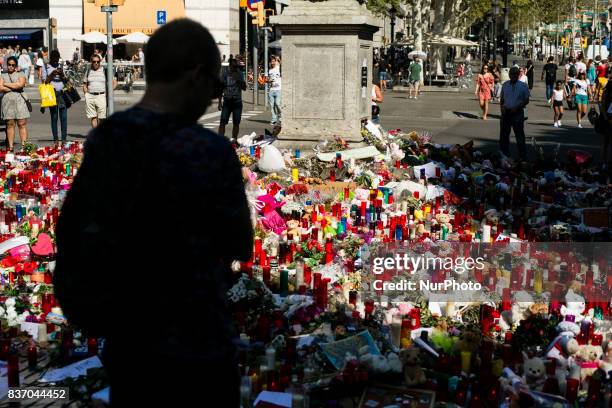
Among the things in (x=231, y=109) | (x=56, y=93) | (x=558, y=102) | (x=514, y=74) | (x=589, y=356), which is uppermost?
(x=514, y=74)

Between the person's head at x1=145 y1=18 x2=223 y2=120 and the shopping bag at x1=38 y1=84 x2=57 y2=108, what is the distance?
1402 cm

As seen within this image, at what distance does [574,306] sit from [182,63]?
173 inches

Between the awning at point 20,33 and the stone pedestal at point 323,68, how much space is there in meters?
44.3

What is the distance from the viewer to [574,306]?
20.8 ft

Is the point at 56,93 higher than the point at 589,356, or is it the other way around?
the point at 56,93

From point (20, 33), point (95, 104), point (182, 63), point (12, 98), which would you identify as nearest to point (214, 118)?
point (95, 104)

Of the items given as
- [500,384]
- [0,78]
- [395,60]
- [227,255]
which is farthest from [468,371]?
[395,60]

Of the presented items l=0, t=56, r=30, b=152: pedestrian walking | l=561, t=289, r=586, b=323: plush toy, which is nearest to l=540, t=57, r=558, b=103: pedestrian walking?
l=0, t=56, r=30, b=152: pedestrian walking

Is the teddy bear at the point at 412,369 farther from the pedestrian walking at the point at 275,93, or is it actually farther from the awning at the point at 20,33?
the awning at the point at 20,33

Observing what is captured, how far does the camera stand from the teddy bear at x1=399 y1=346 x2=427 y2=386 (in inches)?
192

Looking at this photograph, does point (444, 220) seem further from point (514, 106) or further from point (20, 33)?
point (20, 33)

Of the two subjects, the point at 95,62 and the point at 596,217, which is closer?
the point at 596,217

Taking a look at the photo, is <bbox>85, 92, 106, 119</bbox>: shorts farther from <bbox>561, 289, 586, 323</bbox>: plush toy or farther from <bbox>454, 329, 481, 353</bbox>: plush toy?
<bbox>454, 329, 481, 353</bbox>: plush toy

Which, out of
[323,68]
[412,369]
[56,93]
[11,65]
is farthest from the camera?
[56,93]
